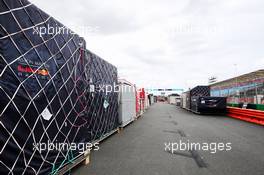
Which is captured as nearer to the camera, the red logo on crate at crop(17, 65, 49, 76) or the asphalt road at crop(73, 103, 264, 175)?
the red logo on crate at crop(17, 65, 49, 76)

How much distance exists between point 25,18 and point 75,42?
1481mm

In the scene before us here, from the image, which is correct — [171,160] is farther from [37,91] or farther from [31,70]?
[31,70]

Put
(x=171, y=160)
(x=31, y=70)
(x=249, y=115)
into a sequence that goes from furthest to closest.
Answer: (x=249, y=115), (x=171, y=160), (x=31, y=70)

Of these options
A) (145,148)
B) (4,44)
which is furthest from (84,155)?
(4,44)

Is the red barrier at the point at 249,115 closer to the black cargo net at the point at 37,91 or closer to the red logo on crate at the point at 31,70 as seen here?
the black cargo net at the point at 37,91

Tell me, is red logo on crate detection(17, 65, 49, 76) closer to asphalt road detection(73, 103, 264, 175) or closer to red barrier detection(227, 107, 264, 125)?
asphalt road detection(73, 103, 264, 175)

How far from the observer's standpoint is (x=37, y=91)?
279 cm

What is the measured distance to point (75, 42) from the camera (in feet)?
13.4

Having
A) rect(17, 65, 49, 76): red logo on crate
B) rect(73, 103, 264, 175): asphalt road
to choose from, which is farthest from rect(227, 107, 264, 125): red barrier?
rect(17, 65, 49, 76): red logo on crate

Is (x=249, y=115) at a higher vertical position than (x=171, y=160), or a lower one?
higher

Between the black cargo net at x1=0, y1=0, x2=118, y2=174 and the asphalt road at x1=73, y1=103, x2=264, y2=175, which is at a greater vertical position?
the black cargo net at x1=0, y1=0, x2=118, y2=174

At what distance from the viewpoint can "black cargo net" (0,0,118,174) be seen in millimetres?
2316

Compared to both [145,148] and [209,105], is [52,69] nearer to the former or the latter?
[145,148]

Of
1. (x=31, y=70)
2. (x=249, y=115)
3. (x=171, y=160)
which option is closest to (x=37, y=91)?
(x=31, y=70)
